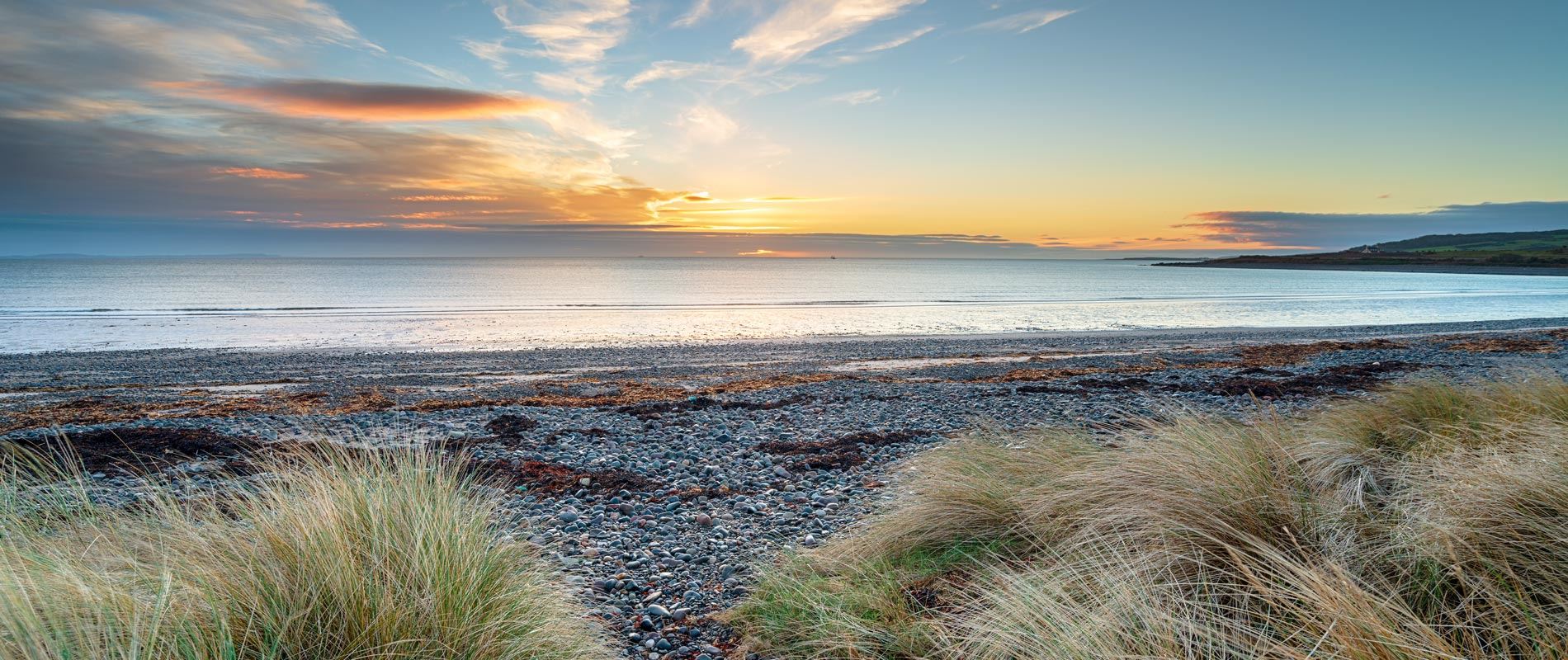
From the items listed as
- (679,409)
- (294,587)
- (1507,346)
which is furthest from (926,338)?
(294,587)

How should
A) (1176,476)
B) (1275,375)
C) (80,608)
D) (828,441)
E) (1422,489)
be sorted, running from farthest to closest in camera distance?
(1275,375), (828,441), (1176,476), (1422,489), (80,608)

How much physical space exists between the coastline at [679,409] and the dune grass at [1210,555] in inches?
38.4

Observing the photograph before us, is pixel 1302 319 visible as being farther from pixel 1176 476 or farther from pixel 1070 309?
pixel 1176 476

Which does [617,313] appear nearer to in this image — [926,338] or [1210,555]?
[926,338]

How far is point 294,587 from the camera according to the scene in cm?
306

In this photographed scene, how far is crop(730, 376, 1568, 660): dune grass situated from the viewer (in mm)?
2801

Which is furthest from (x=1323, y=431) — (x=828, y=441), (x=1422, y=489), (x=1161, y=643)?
(x=828, y=441)

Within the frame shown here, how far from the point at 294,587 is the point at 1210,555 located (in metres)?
4.06

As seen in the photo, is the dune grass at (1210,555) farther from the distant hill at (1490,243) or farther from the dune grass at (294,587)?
the distant hill at (1490,243)

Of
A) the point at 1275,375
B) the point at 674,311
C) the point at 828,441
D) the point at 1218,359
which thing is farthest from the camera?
the point at 674,311

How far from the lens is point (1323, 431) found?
6102 millimetres

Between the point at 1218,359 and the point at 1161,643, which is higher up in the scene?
the point at 1161,643

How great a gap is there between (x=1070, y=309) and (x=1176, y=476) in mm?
43700

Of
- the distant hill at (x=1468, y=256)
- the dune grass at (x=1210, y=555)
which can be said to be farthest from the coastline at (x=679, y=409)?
the distant hill at (x=1468, y=256)
